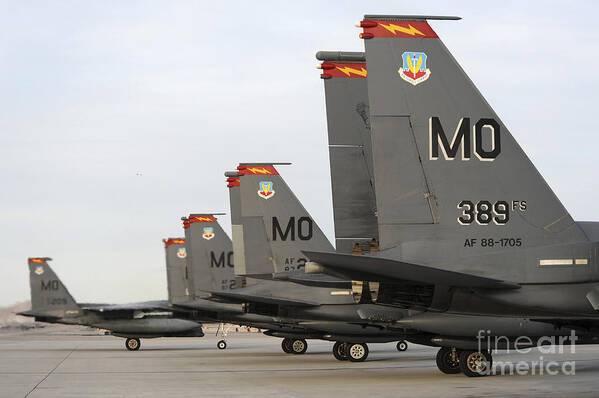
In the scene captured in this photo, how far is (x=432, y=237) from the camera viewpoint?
531 inches

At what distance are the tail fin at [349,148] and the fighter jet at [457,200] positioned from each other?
156 inches

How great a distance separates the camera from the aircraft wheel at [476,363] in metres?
16.1

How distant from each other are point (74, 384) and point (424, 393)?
25.4 feet

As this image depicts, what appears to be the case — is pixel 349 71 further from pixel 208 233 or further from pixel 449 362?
pixel 208 233

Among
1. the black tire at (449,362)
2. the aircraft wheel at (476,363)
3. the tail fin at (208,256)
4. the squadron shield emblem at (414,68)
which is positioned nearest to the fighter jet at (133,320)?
the tail fin at (208,256)

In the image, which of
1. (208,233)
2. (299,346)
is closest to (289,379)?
(299,346)

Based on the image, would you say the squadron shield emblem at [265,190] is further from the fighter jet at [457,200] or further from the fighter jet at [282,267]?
the fighter jet at [457,200]

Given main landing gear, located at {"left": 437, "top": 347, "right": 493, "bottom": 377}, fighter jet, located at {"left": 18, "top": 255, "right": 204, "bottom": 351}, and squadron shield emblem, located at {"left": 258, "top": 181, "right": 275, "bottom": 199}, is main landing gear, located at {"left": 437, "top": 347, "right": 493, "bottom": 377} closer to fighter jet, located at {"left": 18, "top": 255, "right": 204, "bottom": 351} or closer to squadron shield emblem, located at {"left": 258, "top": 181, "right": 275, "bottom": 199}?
squadron shield emblem, located at {"left": 258, "top": 181, "right": 275, "bottom": 199}

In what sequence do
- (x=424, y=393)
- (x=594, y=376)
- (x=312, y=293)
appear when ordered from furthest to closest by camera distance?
(x=312, y=293), (x=594, y=376), (x=424, y=393)

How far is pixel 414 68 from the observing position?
13.8 metres

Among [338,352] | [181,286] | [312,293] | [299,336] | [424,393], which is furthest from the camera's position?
[181,286]

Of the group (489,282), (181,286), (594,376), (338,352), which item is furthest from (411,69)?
(181,286)

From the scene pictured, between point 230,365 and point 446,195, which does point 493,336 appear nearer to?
point 446,195

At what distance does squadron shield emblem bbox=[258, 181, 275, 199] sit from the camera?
1035 inches
